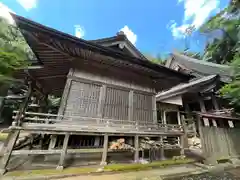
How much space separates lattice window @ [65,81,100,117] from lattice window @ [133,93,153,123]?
7.15 ft

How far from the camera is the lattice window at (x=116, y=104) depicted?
6.70 metres

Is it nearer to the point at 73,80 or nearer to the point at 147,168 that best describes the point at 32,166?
the point at 73,80

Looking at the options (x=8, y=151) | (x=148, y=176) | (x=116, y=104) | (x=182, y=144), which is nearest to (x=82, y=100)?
(x=116, y=104)

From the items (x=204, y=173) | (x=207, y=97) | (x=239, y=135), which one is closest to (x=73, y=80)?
(x=204, y=173)

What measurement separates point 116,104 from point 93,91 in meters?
1.34

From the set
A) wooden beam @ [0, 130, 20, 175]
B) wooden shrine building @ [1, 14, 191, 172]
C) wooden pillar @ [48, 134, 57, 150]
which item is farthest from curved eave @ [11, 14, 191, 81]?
wooden pillar @ [48, 134, 57, 150]

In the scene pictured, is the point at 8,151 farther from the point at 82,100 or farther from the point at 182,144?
the point at 182,144

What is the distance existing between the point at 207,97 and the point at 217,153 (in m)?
7.04

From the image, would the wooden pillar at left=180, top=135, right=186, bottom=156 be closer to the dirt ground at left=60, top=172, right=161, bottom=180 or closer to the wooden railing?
the wooden railing

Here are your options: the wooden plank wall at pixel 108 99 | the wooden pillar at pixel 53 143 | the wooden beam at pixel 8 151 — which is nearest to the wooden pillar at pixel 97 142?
the wooden plank wall at pixel 108 99

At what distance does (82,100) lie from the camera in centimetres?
627

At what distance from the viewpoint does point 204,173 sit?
5.23 metres

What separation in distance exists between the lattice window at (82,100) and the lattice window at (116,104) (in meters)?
0.55

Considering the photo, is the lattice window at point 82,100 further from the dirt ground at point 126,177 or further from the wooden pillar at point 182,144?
the wooden pillar at point 182,144
